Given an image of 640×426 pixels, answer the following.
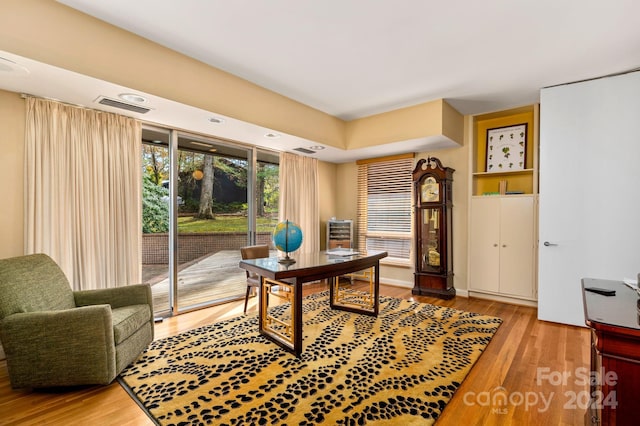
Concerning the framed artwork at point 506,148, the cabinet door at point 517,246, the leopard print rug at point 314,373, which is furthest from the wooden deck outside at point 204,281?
the framed artwork at point 506,148

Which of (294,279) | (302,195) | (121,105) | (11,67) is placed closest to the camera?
(11,67)

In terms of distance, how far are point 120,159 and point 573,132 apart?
5069 mm

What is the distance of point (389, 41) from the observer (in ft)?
8.84

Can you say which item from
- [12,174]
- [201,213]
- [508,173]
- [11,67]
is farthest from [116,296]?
[508,173]

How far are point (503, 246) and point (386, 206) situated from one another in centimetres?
196

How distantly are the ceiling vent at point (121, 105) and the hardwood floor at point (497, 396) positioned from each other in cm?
241

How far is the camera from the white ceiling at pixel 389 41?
7.44 ft

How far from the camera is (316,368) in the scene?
2.37 m

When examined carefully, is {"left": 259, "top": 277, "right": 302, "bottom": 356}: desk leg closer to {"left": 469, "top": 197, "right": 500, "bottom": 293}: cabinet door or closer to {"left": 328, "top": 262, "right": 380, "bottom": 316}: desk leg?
{"left": 328, "top": 262, "right": 380, "bottom": 316}: desk leg

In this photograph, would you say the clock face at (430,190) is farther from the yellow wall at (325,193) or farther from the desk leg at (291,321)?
the desk leg at (291,321)

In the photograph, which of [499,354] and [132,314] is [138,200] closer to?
[132,314]

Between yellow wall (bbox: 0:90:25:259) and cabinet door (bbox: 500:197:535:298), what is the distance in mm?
5572

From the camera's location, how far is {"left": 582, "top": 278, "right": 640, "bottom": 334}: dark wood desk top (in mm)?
1185

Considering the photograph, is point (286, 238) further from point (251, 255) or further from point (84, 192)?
point (84, 192)
